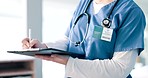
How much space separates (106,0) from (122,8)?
0.38ft

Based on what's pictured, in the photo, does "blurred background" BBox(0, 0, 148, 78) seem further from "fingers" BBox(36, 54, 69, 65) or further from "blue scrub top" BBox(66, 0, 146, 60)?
"fingers" BBox(36, 54, 69, 65)

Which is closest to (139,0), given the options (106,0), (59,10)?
(59,10)

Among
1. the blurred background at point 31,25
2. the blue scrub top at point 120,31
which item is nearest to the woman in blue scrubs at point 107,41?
the blue scrub top at point 120,31

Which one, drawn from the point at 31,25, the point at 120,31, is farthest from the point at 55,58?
the point at 31,25

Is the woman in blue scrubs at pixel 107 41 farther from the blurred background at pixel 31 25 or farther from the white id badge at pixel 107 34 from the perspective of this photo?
the blurred background at pixel 31 25

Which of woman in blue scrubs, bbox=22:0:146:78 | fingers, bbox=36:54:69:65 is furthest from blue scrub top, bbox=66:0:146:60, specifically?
fingers, bbox=36:54:69:65

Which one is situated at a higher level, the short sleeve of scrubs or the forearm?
the short sleeve of scrubs

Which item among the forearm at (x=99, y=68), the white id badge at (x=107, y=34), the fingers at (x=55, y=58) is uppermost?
the white id badge at (x=107, y=34)

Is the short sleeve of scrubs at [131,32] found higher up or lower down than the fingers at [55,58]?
higher up

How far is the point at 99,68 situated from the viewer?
828 millimetres

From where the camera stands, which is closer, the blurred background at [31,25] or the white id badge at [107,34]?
the white id badge at [107,34]

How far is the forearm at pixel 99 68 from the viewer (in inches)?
32.5

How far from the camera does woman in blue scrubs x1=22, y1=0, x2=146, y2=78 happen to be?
0.83 m

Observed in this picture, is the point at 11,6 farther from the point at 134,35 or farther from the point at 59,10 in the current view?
the point at 134,35
